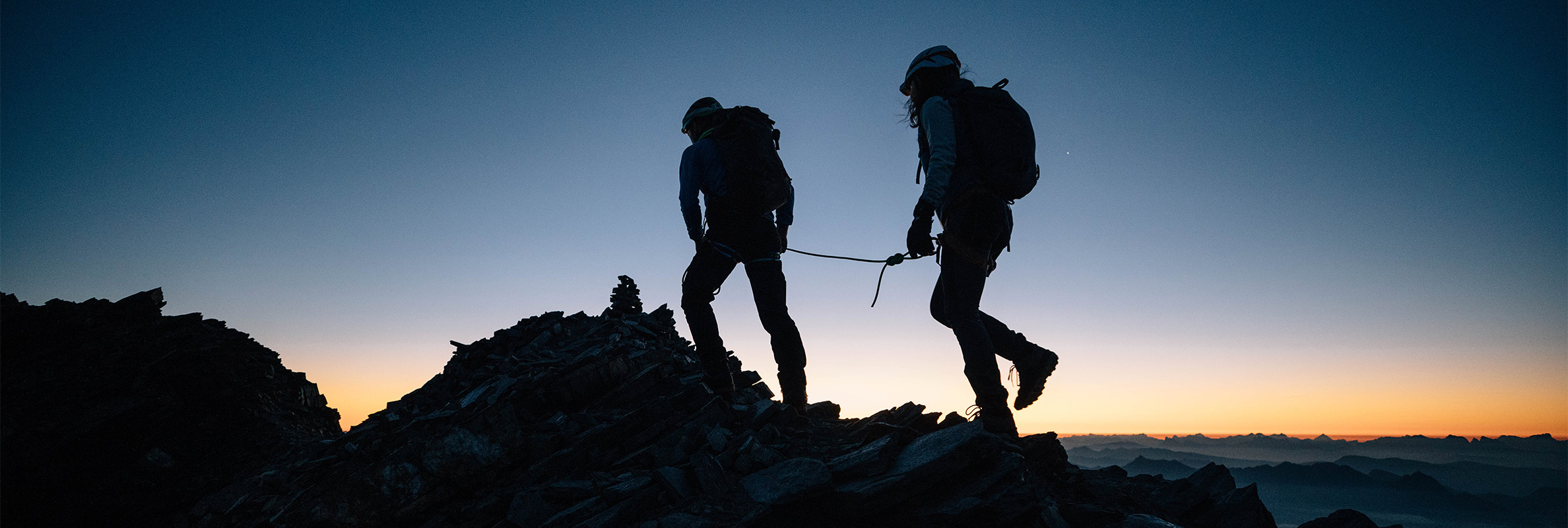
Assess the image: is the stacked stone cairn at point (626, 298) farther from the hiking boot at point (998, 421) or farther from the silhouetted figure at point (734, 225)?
the hiking boot at point (998, 421)

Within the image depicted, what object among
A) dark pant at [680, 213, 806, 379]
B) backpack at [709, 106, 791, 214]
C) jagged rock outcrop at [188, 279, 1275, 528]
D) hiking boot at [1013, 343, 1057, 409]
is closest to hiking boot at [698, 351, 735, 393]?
jagged rock outcrop at [188, 279, 1275, 528]

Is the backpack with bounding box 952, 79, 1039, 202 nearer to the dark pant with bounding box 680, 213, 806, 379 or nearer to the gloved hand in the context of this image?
the gloved hand

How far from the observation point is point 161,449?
30.0 feet

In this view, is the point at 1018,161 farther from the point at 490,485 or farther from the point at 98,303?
the point at 98,303

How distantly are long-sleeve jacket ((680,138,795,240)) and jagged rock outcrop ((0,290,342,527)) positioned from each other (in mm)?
7627

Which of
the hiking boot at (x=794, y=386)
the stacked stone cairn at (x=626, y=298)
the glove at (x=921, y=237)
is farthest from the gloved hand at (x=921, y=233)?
the stacked stone cairn at (x=626, y=298)

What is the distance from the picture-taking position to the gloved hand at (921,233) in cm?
603

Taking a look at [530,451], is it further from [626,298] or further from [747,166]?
[626,298]

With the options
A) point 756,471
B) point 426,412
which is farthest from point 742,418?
point 426,412

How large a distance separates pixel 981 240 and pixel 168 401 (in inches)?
496

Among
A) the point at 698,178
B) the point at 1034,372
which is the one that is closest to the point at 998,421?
the point at 1034,372

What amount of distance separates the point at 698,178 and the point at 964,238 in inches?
128

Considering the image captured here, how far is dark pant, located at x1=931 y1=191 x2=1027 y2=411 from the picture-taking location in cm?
602

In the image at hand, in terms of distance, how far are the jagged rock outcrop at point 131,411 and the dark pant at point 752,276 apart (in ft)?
23.9
